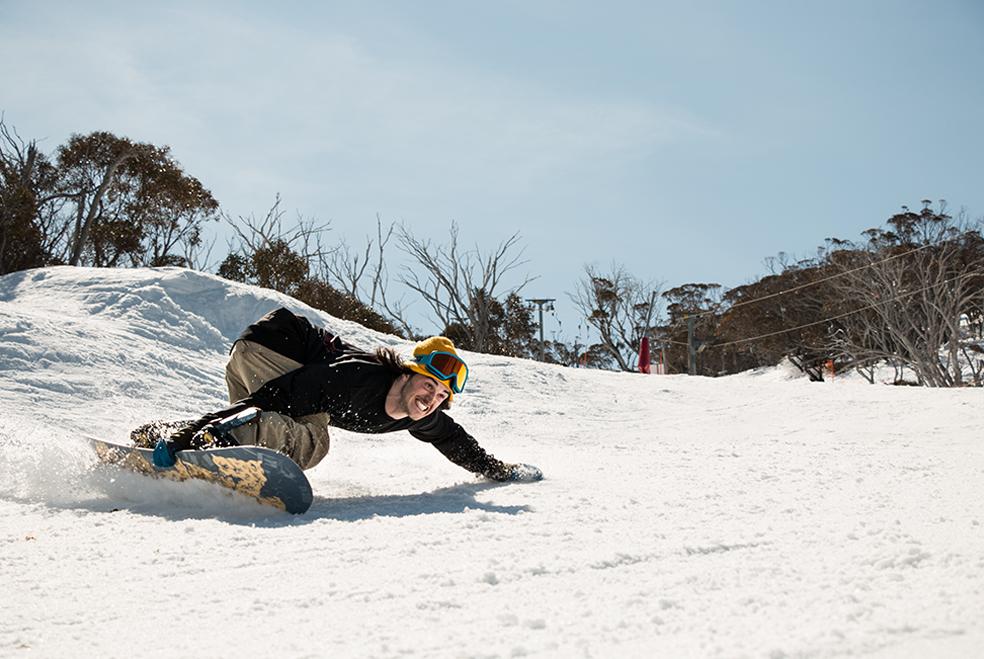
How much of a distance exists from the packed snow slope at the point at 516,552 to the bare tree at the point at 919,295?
14.4 m

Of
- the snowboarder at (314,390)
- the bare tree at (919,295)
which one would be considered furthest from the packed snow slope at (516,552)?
the bare tree at (919,295)

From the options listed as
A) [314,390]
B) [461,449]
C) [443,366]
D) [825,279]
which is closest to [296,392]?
[314,390]

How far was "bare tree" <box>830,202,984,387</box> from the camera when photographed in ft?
58.4

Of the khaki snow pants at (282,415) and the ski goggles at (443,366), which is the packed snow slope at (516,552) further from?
the ski goggles at (443,366)

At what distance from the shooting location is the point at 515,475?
3551mm

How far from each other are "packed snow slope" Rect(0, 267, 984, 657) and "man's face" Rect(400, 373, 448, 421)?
1.18 ft

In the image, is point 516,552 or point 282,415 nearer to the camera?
point 516,552

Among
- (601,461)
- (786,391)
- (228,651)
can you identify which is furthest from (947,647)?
(786,391)

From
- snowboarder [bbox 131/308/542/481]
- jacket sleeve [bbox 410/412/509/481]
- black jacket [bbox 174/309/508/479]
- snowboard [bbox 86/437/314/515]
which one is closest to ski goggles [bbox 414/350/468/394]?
snowboarder [bbox 131/308/542/481]

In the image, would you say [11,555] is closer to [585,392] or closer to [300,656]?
[300,656]

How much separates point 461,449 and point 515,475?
0.28m

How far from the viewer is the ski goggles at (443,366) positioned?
3.22m

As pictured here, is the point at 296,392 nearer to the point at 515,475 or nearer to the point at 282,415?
the point at 282,415

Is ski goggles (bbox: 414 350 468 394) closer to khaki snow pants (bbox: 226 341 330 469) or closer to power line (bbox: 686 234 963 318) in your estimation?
khaki snow pants (bbox: 226 341 330 469)
